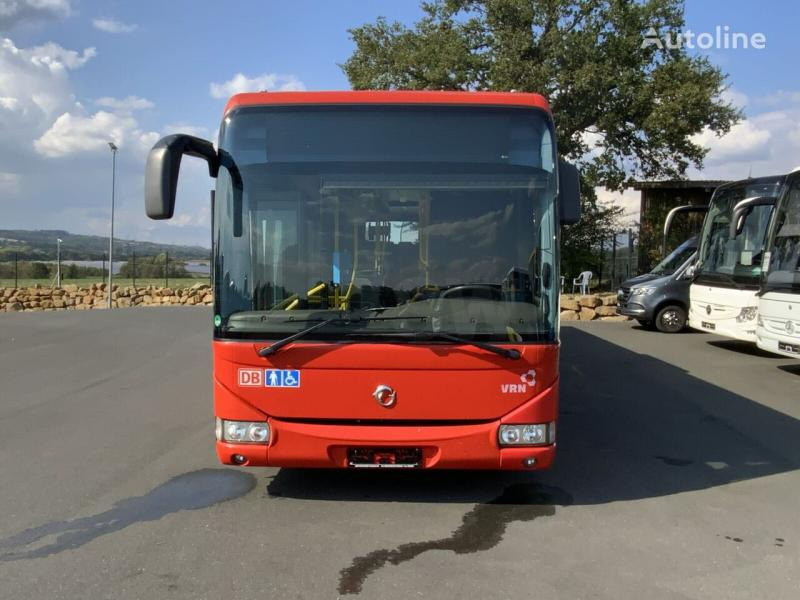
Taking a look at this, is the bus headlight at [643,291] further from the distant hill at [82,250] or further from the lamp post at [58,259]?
the lamp post at [58,259]

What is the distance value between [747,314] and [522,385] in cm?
905

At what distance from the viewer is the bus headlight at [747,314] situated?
11961 millimetres

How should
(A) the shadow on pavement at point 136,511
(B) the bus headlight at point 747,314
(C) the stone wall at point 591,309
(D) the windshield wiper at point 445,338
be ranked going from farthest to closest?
1. (C) the stone wall at point 591,309
2. (B) the bus headlight at point 747,314
3. (D) the windshield wiper at point 445,338
4. (A) the shadow on pavement at point 136,511

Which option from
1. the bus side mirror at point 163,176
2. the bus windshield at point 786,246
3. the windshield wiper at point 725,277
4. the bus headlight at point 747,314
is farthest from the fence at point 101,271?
the bus side mirror at point 163,176

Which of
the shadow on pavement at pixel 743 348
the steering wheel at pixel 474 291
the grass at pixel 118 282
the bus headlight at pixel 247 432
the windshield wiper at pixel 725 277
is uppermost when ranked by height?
the windshield wiper at pixel 725 277

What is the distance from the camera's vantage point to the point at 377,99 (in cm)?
489

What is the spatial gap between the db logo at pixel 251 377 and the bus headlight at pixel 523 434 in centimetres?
160

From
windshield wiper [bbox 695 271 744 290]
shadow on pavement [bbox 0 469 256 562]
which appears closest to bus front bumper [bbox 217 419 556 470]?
shadow on pavement [bbox 0 469 256 562]

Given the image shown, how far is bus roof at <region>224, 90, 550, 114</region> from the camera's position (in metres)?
4.87

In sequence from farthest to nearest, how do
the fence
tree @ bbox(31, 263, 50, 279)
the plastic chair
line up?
tree @ bbox(31, 263, 50, 279), the fence, the plastic chair

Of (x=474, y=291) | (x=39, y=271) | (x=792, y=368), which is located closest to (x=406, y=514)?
(x=474, y=291)

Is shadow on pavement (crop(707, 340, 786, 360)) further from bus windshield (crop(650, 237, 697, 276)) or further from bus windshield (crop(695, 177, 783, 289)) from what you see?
bus windshield (crop(650, 237, 697, 276))

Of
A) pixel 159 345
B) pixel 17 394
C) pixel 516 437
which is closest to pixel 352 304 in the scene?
pixel 516 437

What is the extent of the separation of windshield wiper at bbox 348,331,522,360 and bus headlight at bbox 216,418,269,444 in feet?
2.88
